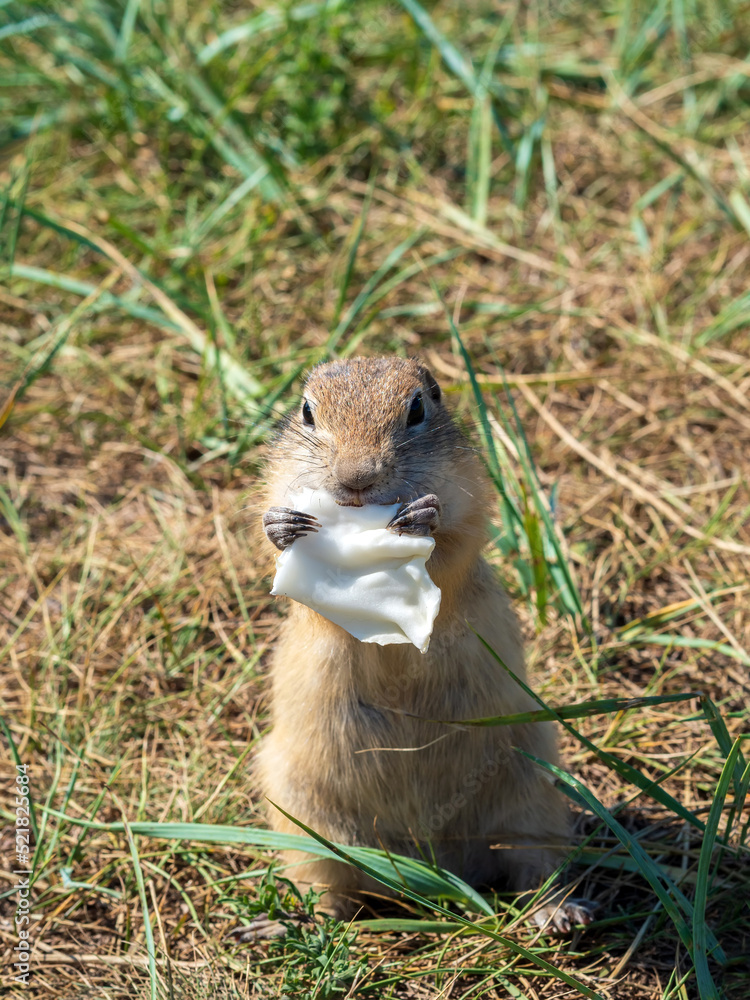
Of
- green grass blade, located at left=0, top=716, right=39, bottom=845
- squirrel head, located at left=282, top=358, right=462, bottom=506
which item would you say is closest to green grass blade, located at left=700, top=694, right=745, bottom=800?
squirrel head, located at left=282, top=358, right=462, bottom=506

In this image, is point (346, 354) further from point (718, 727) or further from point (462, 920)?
point (462, 920)

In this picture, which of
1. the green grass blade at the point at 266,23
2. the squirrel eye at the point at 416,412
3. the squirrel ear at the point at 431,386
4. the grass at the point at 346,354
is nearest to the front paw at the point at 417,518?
the squirrel eye at the point at 416,412

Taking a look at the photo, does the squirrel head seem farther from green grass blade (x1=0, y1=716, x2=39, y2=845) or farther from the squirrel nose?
green grass blade (x1=0, y1=716, x2=39, y2=845)

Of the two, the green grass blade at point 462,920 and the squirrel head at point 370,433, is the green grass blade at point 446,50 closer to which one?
the squirrel head at point 370,433

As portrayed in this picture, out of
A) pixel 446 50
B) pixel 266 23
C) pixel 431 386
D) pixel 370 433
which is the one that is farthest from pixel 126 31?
pixel 370 433

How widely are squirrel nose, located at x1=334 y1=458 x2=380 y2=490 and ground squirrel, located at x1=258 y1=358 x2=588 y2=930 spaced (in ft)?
0.22

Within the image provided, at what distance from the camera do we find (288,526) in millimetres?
2889

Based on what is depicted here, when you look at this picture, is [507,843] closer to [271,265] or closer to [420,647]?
[420,647]

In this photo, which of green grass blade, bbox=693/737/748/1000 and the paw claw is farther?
the paw claw

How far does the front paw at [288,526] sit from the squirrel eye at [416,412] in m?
0.53

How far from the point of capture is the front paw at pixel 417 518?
9.10ft

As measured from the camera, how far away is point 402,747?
3.20 m

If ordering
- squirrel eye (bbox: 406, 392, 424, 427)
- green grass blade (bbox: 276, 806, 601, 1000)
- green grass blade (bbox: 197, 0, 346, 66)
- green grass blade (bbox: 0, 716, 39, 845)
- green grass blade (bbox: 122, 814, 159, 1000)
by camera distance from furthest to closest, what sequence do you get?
green grass blade (bbox: 197, 0, 346, 66), green grass blade (bbox: 0, 716, 39, 845), squirrel eye (bbox: 406, 392, 424, 427), green grass blade (bbox: 122, 814, 159, 1000), green grass blade (bbox: 276, 806, 601, 1000)

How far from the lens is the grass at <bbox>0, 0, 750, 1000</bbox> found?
10.7 feet
